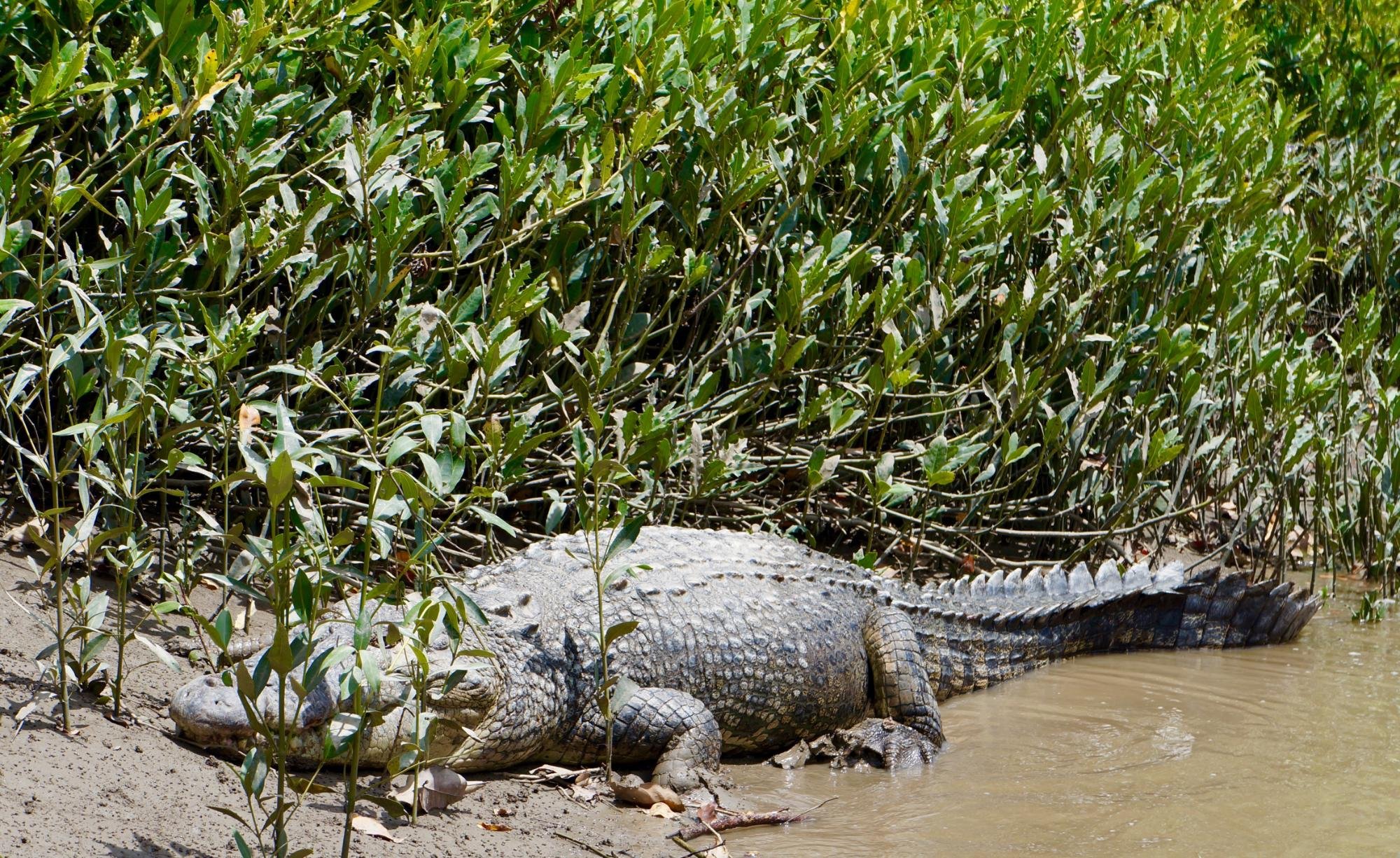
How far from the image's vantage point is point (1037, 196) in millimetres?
5289

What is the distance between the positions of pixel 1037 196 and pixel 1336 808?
257 centimetres

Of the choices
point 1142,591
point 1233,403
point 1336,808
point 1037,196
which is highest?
point 1037,196

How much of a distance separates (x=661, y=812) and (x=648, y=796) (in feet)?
0.22

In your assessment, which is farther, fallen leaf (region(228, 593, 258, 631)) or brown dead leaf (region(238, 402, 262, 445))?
fallen leaf (region(228, 593, 258, 631))

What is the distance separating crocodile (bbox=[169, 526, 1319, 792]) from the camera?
11.4ft

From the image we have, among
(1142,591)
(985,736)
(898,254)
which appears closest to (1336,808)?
(985,736)

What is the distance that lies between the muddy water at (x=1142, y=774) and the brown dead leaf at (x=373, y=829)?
825 millimetres

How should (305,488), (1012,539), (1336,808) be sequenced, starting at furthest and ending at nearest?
(1012,539), (1336,808), (305,488)

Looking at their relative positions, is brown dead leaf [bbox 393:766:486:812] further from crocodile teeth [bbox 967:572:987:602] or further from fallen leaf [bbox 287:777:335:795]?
crocodile teeth [bbox 967:572:987:602]

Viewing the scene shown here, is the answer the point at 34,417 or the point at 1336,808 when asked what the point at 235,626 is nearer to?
the point at 34,417

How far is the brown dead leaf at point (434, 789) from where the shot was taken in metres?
3.23

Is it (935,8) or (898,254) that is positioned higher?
(935,8)

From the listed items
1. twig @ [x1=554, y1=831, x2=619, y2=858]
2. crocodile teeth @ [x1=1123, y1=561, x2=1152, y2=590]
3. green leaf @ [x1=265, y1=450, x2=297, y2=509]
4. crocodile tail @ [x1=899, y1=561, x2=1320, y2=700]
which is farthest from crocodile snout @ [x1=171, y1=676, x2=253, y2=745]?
crocodile teeth @ [x1=1123, y1=561, x2=1152, y2=590]

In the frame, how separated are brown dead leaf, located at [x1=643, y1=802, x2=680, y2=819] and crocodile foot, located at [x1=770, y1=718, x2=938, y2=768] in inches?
29.2
